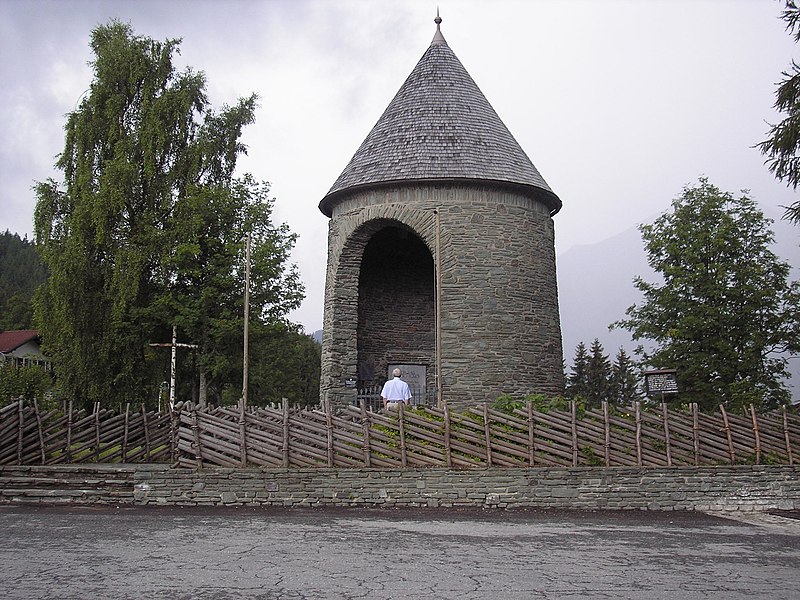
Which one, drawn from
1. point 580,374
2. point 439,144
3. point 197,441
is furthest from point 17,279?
point 197,441

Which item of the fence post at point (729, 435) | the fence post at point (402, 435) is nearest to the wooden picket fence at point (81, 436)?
the fence post at point (402, 435)

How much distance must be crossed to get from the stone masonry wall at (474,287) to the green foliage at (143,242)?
6.64 metres

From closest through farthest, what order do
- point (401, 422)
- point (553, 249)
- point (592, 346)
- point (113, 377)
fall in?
point (401, 422), point (553, 249), point (113, 377), point (592, 346)

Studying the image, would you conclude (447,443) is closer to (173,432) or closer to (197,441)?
(197,441)

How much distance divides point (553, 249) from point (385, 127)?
509cm

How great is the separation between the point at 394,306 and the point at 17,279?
208 ft

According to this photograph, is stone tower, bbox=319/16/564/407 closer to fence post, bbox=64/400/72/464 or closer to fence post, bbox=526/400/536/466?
fence post, bbox=526/400/536/466

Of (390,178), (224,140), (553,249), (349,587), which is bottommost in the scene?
(349,587)

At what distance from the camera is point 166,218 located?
25203 mm

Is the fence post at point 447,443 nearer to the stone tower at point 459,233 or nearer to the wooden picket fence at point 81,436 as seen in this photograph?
the stone tower at point 459,233

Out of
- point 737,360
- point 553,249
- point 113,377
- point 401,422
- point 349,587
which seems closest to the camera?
point 349,587

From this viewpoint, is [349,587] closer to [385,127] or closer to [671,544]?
[671,544]

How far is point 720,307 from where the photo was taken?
2233cm

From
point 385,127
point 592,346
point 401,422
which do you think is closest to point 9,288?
point 592,346
